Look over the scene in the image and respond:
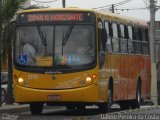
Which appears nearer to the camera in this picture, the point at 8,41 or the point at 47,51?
the point at 47,51

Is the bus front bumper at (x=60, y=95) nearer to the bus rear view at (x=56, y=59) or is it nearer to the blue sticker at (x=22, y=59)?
the bus rear view at (x=56, y=59)

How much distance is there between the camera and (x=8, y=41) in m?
29.4

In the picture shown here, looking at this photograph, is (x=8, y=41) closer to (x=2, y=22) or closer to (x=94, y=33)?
(x=2, y=22)

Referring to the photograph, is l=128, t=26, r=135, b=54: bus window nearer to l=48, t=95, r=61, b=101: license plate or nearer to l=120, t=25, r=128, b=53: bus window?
l=120, t=25, r=128, b=53: bus window

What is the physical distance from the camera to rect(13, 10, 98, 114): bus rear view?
76.5ft

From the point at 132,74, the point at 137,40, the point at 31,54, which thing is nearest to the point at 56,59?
the point at 31,54

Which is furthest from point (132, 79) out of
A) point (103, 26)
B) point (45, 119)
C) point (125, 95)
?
point (45, 119)

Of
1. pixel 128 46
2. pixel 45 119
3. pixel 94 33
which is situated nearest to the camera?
pixel 45 119

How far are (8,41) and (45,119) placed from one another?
7940 mm

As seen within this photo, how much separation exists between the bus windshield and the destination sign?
7.9 inches

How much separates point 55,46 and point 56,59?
0.41 metres

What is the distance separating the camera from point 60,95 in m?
23.3

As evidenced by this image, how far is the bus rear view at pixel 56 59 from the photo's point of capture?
76.5ft

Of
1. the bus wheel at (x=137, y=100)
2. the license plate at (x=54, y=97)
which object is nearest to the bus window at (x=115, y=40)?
the license plate at (x=54, y=97)
